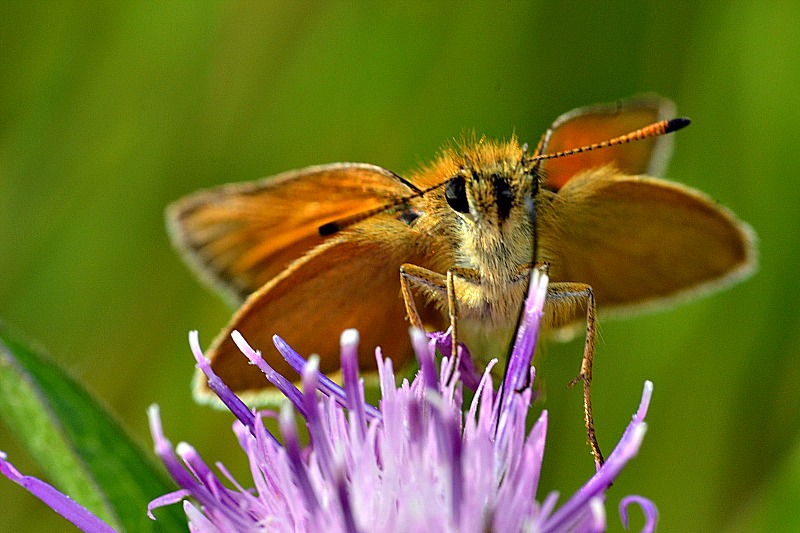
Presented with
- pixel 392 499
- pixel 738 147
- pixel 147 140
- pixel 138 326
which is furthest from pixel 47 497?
pixel 738 147

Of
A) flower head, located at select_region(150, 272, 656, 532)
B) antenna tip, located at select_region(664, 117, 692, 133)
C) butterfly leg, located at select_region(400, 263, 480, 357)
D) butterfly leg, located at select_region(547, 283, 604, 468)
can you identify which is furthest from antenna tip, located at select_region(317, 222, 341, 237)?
antenna tip, located at select_region(664, 117, 692, 133)

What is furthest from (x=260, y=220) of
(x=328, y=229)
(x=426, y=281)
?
(x=426, y=281)

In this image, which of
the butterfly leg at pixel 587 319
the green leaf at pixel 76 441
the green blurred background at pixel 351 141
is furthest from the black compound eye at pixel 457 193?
the green blurred background at pixel 351 141

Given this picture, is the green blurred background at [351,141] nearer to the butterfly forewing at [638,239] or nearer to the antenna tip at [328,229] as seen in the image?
the butterfly forewing at [638,239]

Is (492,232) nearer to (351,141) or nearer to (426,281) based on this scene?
(426,281)

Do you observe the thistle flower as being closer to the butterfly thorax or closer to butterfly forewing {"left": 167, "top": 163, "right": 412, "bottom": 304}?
the butterfly thorax

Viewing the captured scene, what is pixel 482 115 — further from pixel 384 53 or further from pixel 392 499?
pixel 392 499

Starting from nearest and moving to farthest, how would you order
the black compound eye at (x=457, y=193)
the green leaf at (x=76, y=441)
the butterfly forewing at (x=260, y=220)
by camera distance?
the green leaf at (x=76, y=441) < the black compound eye at (x=457, y=193) < the butterfly forewing at (x=260, y=220)
